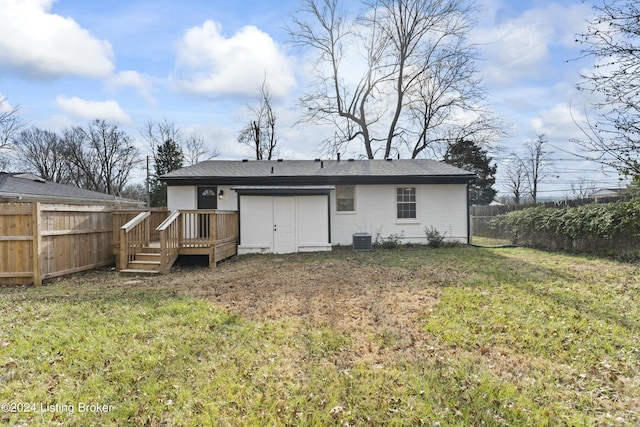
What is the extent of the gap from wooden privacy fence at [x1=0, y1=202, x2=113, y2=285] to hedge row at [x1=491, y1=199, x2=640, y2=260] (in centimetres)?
1367

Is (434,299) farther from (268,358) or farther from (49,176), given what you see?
Answer: (49,176)

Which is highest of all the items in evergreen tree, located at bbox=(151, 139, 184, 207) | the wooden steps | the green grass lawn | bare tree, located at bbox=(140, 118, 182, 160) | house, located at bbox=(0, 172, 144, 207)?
bare tree, located at bbox=(140, 118, 182, 160)

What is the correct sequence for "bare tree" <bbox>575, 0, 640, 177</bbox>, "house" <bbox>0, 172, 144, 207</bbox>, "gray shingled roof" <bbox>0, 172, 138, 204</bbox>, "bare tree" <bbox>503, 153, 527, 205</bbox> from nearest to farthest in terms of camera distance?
"bare tree" <bbox>575, 0, 640, 177</bbox>, "house" <bbox>0, 172, 144, 207</bbox>, "gray shingled roof" <bbox>0, 172, 138, 204</bbox>, "bare tree" <bbox>503, 153, 527, 205</bbox>

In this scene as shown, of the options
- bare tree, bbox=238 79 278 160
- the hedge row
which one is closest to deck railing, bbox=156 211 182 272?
the hedge row

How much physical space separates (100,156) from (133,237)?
31.5 metres

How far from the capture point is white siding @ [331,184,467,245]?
12781 mm

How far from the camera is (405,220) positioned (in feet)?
42.1

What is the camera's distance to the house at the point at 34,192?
538 inches

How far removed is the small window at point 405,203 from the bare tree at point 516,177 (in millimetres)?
24213

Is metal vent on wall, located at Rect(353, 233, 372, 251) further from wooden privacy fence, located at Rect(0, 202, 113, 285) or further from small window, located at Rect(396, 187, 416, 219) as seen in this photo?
wooden privacy fence, located at Rect(0, 202, 113, 285)

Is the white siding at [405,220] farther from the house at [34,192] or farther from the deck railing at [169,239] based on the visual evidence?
the house at [34,192]

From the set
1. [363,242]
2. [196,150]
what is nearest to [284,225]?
[363,242]

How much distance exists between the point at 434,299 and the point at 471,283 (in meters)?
1.53

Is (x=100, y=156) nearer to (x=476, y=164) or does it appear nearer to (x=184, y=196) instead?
(x=184, y=196)
